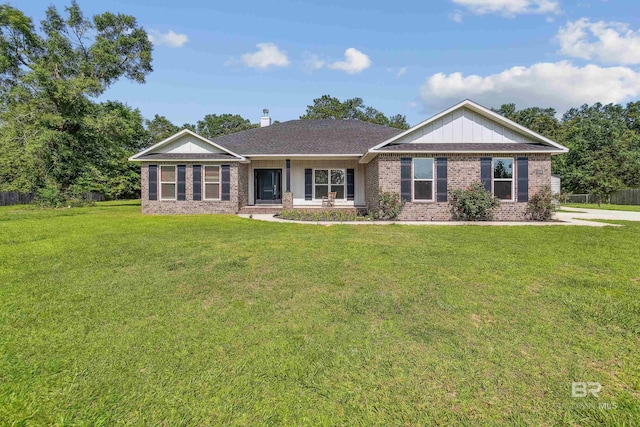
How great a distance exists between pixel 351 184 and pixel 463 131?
21.1 feet

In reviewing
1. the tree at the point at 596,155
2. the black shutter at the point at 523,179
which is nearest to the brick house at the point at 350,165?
the black shutter at the point at 523,179

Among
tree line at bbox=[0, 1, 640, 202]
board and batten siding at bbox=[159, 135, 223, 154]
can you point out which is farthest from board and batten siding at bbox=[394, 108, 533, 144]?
tree line at bbox=[0, 1, 640, 202]

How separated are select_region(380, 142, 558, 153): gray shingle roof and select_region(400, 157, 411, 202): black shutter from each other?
48 cm

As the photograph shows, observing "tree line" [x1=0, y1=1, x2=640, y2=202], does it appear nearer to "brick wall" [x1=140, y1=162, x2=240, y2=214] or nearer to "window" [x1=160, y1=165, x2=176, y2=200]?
"brick wall" [x1=140, y1=162, x2=240, y2=214]

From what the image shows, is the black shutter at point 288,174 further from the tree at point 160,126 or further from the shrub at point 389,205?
the tree at point 160,126

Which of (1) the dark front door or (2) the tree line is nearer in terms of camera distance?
(1) the dark front door

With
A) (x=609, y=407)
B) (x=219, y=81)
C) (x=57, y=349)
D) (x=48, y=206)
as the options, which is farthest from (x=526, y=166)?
(x=48, y=206)

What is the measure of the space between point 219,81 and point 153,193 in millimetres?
7812

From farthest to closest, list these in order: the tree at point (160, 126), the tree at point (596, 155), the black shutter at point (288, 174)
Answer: the tree at point (160, 126), the tree at point (596, 155), the black shutter at point (288, 174)

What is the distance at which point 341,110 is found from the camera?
4669cm

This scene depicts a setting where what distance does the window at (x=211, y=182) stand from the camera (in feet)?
52.9

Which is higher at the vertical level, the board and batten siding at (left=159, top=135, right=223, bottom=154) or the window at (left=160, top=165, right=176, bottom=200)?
the board and batten siding at (left=159, top=135, right=223, bottom=154)

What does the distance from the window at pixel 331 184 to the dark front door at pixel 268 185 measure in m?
2.25

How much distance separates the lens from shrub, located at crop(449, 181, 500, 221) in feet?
41.3
